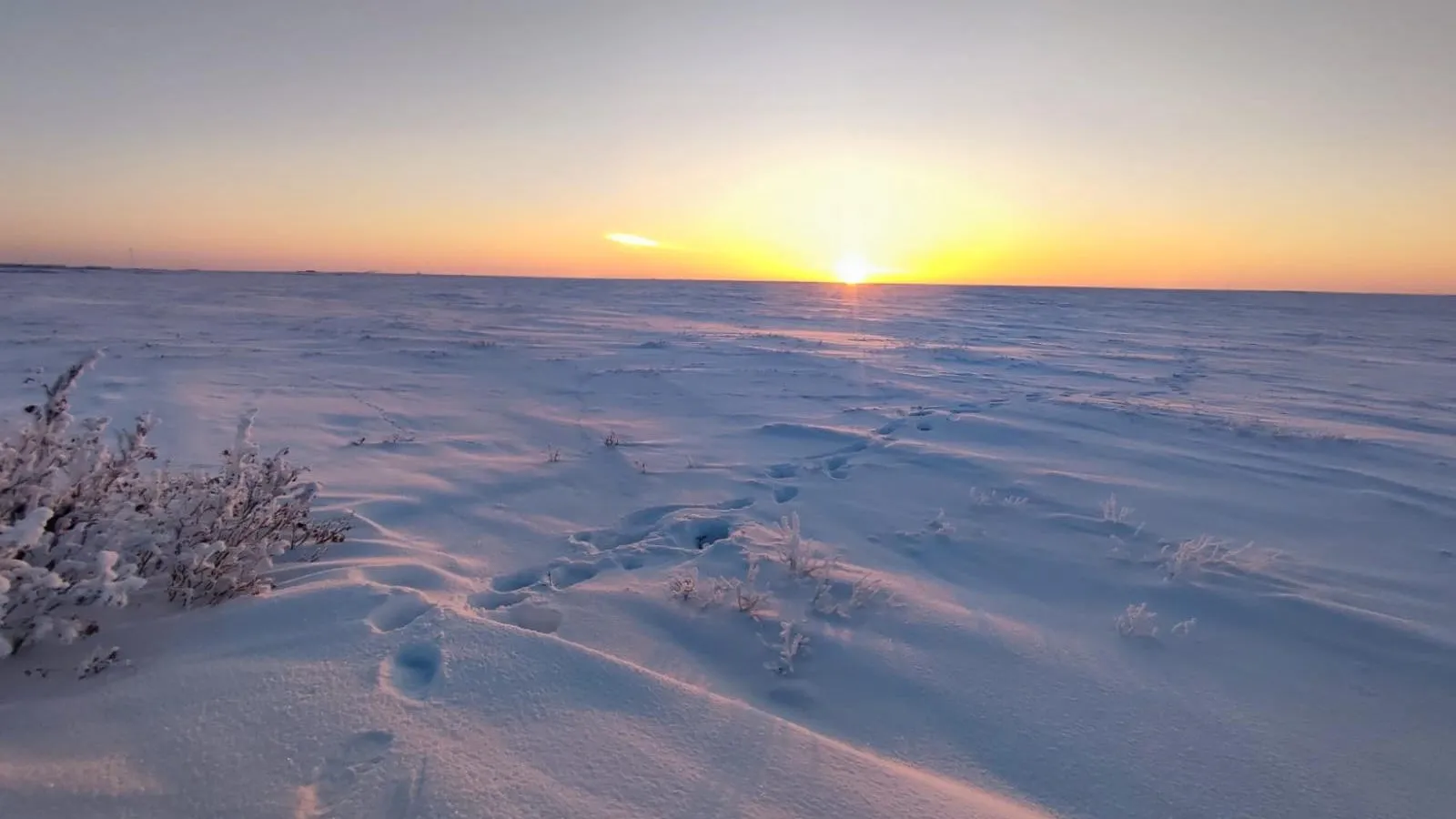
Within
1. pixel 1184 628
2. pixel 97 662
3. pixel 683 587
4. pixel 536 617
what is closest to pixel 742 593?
pixel 683 587

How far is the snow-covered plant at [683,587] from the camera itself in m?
3.42

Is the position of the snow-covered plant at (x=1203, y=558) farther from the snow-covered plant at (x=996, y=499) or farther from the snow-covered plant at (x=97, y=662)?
the snow-covered plant at (x=97, y=662)

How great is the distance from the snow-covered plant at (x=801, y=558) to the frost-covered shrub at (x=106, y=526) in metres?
2.41

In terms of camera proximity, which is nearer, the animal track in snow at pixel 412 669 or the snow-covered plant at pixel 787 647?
the animal track in snow at pixel 412 669

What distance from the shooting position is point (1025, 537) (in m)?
4.50

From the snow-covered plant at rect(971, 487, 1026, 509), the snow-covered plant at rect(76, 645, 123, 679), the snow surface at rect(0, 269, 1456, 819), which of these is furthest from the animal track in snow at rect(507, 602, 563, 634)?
the snow-covered plant at rect(971, 487, 1026, 509)

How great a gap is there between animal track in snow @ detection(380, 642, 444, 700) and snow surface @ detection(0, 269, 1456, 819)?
1 cm

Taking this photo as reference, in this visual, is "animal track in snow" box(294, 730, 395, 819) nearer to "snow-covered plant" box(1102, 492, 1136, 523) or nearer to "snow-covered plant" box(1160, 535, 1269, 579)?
"snow-covered plant" box(1160, 535, 1269, 579)

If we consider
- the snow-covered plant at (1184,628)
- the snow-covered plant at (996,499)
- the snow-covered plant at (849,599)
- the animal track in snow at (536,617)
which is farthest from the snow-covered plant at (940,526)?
the animal track in snow at (536,617)

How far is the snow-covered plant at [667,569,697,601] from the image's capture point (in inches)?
135

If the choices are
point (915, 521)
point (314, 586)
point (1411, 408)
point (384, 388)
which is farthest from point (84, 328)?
point (1411, 408)

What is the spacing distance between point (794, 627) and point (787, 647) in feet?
0.84

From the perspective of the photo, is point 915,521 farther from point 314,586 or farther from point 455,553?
point 314,586

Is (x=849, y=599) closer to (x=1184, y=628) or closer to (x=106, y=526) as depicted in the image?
(x=1184, y=628)
